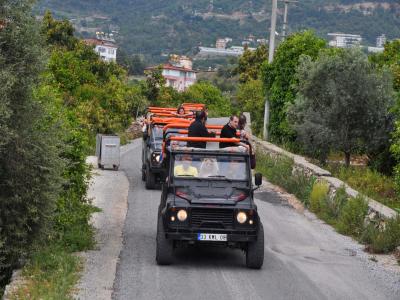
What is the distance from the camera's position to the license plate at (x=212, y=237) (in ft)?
42.9

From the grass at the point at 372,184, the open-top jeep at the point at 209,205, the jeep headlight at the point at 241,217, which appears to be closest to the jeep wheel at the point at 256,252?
the open-top jeep at the point at 209,205

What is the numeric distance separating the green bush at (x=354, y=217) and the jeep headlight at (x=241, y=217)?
16.4ft

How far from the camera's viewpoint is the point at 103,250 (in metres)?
14.4

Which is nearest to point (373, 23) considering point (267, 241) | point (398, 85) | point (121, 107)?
point (121, 107)

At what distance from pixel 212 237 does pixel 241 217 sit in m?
0.56

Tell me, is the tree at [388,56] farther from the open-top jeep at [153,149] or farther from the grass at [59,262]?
the grass at [59,262]

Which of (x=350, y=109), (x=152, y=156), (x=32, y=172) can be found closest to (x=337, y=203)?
(x=152, y=156)

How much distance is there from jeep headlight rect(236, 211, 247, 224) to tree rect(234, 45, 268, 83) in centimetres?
6971

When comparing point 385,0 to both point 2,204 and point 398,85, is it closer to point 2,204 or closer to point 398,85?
point 398,85

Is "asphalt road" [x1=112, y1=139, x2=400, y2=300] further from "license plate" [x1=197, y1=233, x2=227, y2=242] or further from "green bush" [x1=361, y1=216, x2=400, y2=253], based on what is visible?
"license plate" [x1=197, y1=233, x2=227, y2=242]

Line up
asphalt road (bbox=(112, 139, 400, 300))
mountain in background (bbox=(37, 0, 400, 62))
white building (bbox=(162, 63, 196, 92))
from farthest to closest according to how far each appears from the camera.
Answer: mountain in background (bbox=(37, 0, 400, 62))
white building (bbox=(162, 63, 196, 92))
asphalt road (bbox=(112, 139, 400, 300))

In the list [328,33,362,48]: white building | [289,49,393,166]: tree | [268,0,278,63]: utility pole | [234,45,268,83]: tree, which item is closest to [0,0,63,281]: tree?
[289,49,393,166]: tree

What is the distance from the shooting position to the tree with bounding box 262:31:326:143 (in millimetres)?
36031

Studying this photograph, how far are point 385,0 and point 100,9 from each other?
204 feet
